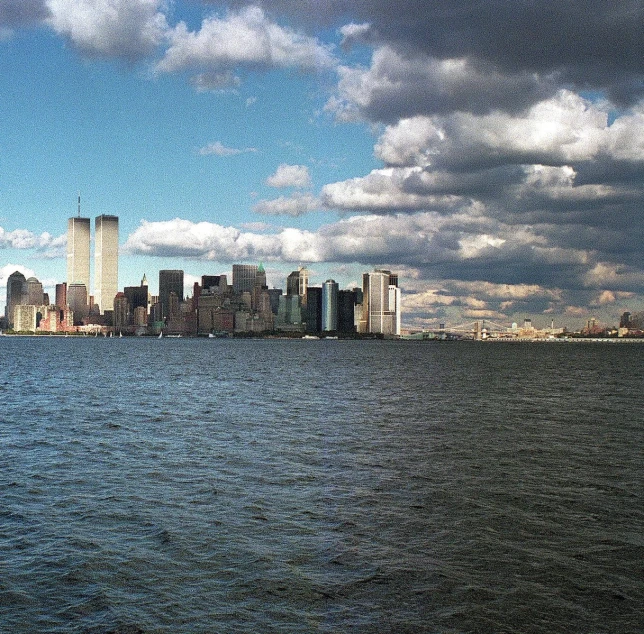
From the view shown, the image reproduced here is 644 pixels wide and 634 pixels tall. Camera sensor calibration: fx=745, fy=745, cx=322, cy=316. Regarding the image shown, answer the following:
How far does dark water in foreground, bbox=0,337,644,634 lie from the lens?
20812 mm

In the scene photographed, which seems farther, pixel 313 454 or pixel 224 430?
pixel 224 430

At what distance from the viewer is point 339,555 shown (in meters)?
25.5

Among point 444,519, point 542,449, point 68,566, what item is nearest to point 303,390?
point 542,449

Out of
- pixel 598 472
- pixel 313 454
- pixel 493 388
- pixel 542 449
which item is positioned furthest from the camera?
pixel 493 388

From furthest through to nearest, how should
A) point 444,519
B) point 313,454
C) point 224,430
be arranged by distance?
point 224,430
point 313,454
point 444,519

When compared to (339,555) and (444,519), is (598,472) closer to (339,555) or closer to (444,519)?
(444,519)

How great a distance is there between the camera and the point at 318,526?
29.0 meters

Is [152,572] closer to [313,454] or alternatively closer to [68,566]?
[68,566]

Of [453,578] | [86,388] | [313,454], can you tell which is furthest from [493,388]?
[453,578]

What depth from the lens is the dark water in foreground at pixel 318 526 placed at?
20.8 meters

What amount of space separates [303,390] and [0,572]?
75.3 metres

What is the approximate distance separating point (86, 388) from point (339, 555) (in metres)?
79.1

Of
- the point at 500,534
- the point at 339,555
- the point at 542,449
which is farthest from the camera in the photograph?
the point at 542,449

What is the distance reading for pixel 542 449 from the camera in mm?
49125
